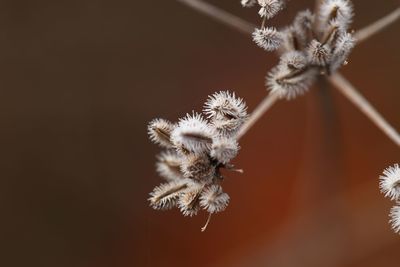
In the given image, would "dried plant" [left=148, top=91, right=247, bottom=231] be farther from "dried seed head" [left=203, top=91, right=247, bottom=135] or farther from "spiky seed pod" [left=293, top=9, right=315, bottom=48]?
"spiky seed pod" [left=293, top=9, right=315, bottom=48]

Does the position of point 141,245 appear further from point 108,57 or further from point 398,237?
point 398,237

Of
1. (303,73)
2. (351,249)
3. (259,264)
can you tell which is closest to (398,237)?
(351,249)

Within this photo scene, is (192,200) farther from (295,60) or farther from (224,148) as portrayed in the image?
(295,60)

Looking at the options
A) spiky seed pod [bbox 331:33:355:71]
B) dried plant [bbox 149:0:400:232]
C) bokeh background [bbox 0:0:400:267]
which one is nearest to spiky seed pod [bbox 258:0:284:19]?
dried plant [bbox 149:0:400:232]

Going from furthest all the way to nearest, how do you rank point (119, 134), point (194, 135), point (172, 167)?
point (119, 134) < point (172, 167) < point (194, 135)

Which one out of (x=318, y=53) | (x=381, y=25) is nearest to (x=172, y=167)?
(x=318, y=53)

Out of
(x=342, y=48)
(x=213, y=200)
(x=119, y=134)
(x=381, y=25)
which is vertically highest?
(x=119, y=134)
